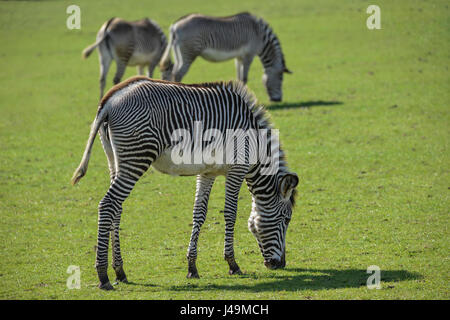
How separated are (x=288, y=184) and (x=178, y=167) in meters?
1.64

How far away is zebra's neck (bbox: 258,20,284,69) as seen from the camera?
2077cm

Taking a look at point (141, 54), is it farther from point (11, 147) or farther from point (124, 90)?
point (124, 90)

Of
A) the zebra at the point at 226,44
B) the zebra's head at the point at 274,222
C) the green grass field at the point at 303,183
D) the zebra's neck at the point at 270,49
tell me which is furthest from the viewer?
the zebra's neck at the point at 270,49

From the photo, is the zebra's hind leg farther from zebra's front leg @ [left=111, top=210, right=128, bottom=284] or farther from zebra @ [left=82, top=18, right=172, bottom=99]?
zebra @ [left=82, top=18, right=172, bottom=99]

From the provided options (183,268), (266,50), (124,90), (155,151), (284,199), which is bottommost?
(183,268)

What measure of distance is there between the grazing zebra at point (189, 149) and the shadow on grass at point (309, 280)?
1.25 feet

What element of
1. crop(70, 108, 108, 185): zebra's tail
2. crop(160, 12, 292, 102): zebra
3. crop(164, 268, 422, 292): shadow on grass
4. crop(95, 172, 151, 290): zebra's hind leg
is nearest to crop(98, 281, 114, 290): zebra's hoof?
crop(95, 172, 151, 290): zebra's hind leg

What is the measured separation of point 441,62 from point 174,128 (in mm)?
17310

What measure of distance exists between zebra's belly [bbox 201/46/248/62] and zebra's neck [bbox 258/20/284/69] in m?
0.69

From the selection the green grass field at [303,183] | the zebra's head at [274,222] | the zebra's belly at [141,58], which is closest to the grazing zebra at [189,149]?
the zebra's head at [274,222]

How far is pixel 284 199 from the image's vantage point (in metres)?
9.07

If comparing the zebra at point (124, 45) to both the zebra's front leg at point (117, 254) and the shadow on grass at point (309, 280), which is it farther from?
the shadow on grass at point (309, 280)

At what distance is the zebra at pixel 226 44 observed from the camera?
66.2 ft
